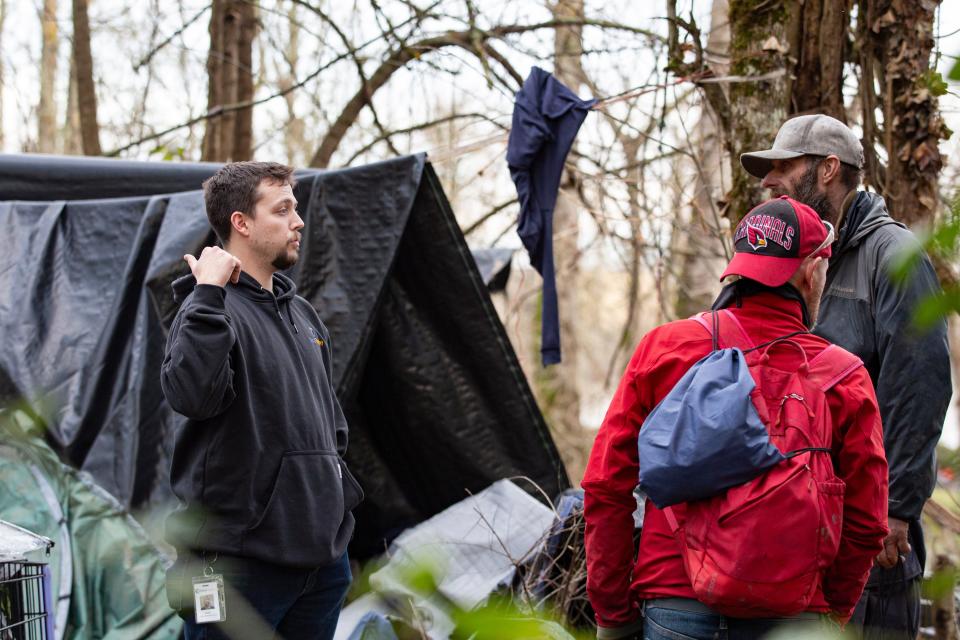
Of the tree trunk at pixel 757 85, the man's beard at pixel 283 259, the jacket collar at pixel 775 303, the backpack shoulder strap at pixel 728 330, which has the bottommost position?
the backpack shoulder strap at pixel 728 330

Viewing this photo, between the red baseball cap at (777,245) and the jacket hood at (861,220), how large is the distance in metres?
0.66

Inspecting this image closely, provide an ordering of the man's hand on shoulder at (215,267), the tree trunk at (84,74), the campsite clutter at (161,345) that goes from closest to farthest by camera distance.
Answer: the man's hand on shoulder at (215,267) < the campsite clutter at (161,345) < the tree trunk at (84,74)

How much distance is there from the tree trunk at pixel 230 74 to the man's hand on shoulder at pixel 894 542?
5.22 m

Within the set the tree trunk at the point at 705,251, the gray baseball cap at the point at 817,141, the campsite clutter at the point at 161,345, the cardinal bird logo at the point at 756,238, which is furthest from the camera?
the tree trunk at the point at 705,251

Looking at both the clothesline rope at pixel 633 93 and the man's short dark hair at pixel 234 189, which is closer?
the man's short dark hair at pixel 234 189

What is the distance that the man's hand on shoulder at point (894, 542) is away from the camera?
8.46 feet

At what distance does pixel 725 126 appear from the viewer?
4148mm

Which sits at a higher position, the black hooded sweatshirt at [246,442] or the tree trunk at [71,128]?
the tree trunk at [71,128]

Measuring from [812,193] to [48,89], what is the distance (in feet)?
44.2

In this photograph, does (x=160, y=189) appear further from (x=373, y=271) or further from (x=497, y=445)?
(x=497, y=445)

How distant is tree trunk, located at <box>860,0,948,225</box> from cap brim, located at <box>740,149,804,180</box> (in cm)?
78

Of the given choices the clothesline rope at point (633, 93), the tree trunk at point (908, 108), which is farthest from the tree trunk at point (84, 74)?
the tree trunk at point (908, 108)

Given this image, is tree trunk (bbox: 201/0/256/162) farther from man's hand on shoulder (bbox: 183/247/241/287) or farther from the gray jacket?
the gray jacket

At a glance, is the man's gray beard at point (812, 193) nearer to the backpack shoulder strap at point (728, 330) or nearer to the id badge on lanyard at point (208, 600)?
the backpack shoulder strap at point (728, 330)
